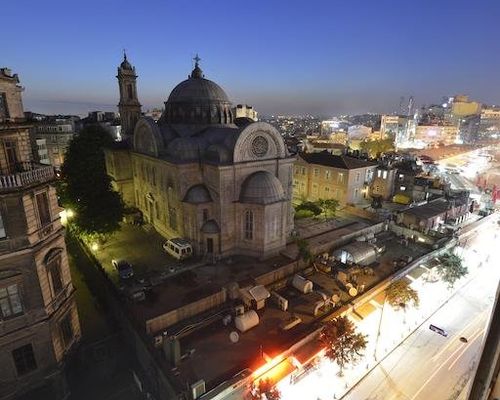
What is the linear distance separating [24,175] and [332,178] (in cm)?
3815

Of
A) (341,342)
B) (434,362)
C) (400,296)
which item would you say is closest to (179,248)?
(341,342)

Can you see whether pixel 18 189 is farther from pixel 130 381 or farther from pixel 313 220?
pixel 313 220

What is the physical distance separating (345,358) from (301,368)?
2.65 m

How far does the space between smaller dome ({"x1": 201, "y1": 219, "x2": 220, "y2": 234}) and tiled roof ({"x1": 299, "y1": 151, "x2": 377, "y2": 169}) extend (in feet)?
76.6

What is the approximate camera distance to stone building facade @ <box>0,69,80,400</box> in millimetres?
15969

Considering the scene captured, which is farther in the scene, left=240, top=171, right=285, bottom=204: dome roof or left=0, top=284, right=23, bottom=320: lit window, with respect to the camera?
left=240, top=171, right=285, bottom=204: dome roof

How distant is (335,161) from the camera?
46.5 metres

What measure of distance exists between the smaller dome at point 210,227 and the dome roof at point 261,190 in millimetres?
3304

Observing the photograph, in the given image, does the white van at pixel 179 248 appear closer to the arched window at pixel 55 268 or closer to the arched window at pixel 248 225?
the arched window at pixel 248 225

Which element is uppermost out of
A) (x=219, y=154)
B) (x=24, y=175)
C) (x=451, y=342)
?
(x=24, y=175)

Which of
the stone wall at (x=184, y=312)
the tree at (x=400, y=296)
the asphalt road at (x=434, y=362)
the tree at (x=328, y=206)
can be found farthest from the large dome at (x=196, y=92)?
the asphalt road at (x=434, y=362)

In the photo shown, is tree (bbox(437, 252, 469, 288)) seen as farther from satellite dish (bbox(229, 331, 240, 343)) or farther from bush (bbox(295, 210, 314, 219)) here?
satellite dish (bbox(229, 331, 240, 343))

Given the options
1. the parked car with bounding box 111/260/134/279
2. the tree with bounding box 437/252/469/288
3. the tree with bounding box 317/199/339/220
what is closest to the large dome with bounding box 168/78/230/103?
the tree with bounding box 317/199/339/220

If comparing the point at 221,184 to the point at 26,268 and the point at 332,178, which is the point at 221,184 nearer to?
the point at 26,268
